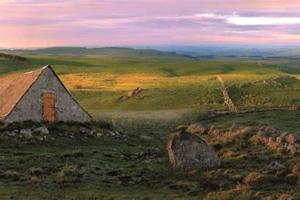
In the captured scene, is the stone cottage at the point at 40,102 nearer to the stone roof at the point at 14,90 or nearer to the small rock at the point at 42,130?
the stone roof at the point at 14,90

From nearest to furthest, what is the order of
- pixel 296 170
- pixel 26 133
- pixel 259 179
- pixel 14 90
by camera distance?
pixel 259 179, pixel 296 170, pixel 26 133, pixel 14 90

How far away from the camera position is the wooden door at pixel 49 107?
138ft

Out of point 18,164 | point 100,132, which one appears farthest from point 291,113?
point 18,164

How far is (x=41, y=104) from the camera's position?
42062 mm

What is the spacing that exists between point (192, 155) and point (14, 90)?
20677 mm

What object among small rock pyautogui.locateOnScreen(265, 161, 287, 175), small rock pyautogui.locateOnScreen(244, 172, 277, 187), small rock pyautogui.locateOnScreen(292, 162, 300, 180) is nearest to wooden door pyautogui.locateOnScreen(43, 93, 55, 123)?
small rock pyautogui.locateOnScreen(265, 161, 287, 175)

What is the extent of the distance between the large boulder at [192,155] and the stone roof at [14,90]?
54.8ft

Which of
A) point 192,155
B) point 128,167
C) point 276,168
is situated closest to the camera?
point 276,168

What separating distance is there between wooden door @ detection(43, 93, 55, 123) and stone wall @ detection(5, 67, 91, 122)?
0.29m

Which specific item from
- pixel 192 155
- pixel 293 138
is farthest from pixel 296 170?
pixel 293 138

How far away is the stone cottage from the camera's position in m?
41.3

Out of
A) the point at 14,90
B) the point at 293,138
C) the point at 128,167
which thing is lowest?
the point at 128,167

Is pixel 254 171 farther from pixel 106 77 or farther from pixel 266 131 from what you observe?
pixel 106 77

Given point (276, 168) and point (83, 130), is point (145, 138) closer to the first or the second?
point (83, 130)
